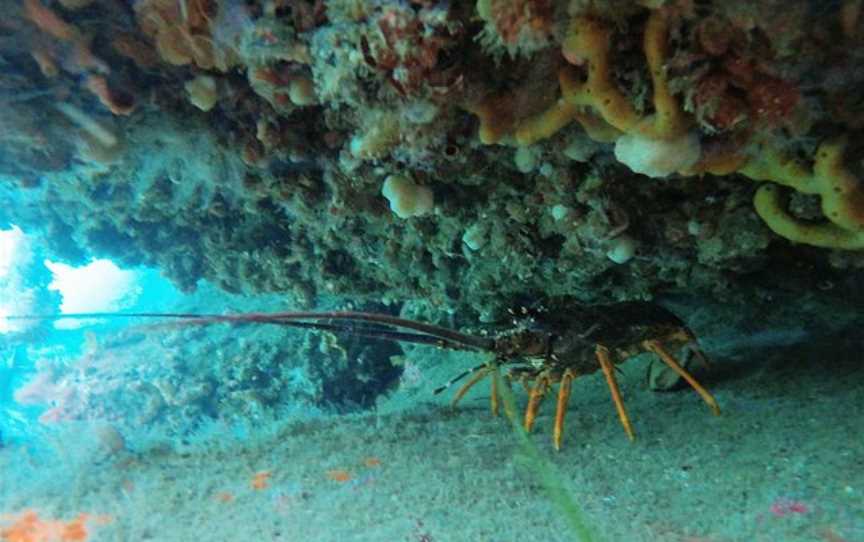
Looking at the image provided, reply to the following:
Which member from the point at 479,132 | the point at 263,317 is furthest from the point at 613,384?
the point at 263,317

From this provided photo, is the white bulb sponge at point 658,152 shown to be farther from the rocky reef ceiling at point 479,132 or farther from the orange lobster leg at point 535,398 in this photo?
the orange lobster leg at point 535,398

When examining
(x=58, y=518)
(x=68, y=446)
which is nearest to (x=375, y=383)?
(x=68, y=446)

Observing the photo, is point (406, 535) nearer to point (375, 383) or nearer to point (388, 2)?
point (388, 2)

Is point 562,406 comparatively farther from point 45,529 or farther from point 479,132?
point 45,529

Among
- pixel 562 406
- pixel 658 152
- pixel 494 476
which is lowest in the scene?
pixel 494 476

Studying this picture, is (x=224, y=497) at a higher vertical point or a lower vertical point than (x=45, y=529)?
lower

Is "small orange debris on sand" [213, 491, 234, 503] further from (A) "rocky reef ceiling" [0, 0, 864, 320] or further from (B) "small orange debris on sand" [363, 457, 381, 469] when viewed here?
(A) "rocky reef ceiling" [0, 0, 864, 320]
